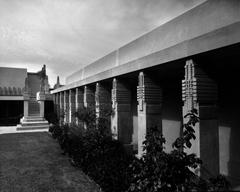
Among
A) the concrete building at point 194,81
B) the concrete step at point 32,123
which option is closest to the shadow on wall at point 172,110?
the concrete building at point 194,81

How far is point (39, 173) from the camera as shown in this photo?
6000mm

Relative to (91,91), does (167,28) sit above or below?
above

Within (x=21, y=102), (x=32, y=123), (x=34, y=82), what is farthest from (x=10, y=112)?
(x=34, y=82)

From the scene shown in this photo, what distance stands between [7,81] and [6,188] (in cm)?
2367

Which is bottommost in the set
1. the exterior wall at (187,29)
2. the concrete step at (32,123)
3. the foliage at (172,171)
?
the concrete step at (32,123)

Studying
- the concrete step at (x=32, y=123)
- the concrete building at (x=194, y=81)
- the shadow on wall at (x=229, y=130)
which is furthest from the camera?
the concrete step at (x=32, y=123)

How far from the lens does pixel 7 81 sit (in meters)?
25.2

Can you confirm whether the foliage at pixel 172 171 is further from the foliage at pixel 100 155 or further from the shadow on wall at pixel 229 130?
the shadow on wall at pixel 229 130

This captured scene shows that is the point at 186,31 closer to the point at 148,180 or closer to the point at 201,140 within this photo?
the point at 201,140

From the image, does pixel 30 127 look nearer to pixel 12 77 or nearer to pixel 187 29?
pixel 12 77

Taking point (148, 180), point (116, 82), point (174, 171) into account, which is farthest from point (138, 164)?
point (116, 82)

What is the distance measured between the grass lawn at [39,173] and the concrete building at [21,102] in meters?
9.02

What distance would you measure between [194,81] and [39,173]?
206 inches

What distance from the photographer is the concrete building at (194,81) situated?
3.64m
